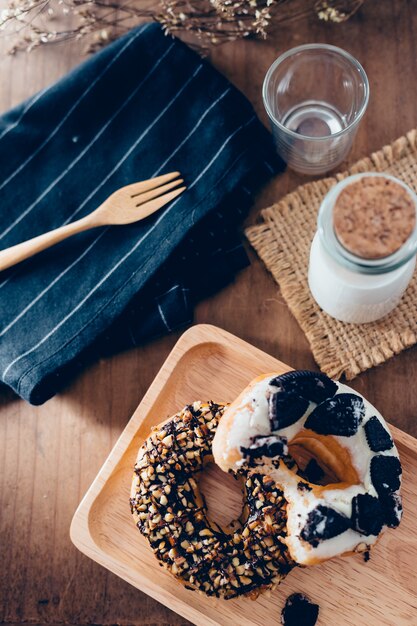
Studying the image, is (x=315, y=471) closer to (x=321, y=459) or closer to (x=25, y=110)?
(x=321, y=459)

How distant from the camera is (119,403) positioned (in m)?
0.95

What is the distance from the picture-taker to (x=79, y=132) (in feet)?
3.10

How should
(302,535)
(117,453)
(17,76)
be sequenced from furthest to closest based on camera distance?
(17,76) → (117,453) → (302,535)

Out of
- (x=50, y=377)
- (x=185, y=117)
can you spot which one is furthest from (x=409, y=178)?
(x=50, y=377)

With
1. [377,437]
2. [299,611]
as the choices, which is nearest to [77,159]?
[377,437]

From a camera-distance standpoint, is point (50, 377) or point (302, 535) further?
point (50, 377)

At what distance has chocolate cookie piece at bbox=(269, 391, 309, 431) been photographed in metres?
0.73

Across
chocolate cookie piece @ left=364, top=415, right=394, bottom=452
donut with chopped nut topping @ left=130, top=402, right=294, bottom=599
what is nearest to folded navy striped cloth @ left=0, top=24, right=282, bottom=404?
donut with chopped nut topping @ left=130, top=402, right=294, bottom=599

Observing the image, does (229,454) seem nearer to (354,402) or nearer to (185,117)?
(354,402)

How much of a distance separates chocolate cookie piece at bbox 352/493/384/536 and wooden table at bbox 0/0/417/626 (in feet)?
0.64

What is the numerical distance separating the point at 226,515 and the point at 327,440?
195 mm

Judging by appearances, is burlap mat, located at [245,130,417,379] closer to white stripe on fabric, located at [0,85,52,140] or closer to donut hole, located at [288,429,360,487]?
donut hole, located at [288,429,360,487]

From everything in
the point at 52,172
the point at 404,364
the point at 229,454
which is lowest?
the point at 404,364

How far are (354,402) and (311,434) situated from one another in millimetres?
Answer: 69
